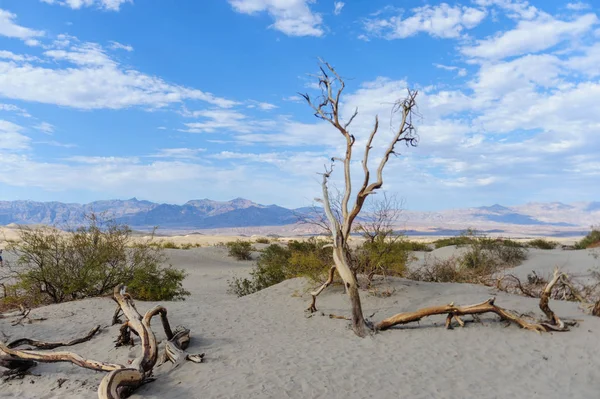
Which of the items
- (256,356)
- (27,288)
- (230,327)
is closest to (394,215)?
(230,327)

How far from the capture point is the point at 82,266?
1507cm

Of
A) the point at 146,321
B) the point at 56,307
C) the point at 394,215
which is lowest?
the point at 56,307

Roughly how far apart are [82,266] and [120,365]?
8.97 metres

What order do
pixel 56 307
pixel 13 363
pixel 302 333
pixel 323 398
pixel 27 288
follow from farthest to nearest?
1. pixel 27 288
2. pixel 56 307
3. pixel 302 333
4. pixel 13 363
5. pixel 323 398

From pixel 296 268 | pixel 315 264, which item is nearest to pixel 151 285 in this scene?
pixel 296 268

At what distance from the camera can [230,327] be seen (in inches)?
436

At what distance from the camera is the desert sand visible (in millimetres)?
7215

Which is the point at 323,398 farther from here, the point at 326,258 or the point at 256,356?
the point at 326,258

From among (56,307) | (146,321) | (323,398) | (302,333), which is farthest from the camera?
(56,307)

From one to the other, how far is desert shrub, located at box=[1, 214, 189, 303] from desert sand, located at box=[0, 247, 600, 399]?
143cm

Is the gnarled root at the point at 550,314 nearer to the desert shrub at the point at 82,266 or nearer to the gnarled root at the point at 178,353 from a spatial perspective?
the gnarled root at the point at 178,353

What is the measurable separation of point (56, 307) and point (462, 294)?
1230 cm

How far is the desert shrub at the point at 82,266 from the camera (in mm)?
14492

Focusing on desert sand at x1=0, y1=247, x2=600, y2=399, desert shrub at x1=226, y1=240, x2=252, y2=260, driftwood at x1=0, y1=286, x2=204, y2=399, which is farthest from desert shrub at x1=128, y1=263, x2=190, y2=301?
desert shrub at x1=226, y1=240, x2=252, y2=260
